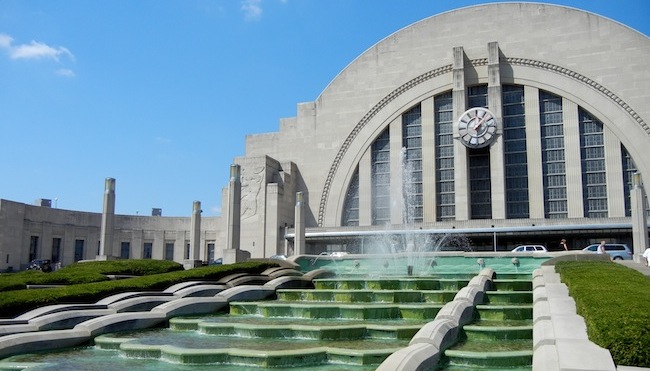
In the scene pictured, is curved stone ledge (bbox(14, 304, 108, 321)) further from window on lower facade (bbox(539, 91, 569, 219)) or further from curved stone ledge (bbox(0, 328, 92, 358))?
window on lower facade (bbox(539, 91, 569, 219))

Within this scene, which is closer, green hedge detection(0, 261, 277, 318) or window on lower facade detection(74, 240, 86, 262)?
green hedge detection(0, 261, 277, 318)

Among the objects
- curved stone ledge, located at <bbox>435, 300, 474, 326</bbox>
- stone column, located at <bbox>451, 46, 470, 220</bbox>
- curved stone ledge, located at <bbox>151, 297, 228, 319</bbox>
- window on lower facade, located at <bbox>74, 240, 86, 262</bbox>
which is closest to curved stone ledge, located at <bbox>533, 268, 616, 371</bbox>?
curved stone ledge, located at <bbox>435, 300, 474, 326</bbox>

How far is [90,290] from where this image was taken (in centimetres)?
1391

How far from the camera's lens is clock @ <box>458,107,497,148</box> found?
4084cm

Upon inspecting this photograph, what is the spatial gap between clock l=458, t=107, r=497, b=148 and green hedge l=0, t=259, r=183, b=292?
81.1ft

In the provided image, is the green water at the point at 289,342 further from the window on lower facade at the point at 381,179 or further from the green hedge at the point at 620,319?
the window on lower facade at the point at 381,179

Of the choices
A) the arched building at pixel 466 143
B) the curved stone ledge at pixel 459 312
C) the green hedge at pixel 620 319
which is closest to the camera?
the green hedge at pixel 620 319

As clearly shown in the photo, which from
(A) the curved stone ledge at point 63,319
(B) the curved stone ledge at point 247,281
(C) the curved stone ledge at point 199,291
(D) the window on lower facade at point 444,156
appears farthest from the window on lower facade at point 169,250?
(A) the curved stone ledge at point 63,319

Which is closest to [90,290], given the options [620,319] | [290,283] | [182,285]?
[182,285]

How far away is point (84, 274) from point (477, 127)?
3025cm

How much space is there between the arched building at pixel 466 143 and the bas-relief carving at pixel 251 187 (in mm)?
106

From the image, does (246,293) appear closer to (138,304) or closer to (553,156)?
(138,304)

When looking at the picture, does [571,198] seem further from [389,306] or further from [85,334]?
[85,334]

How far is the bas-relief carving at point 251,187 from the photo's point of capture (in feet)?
150
